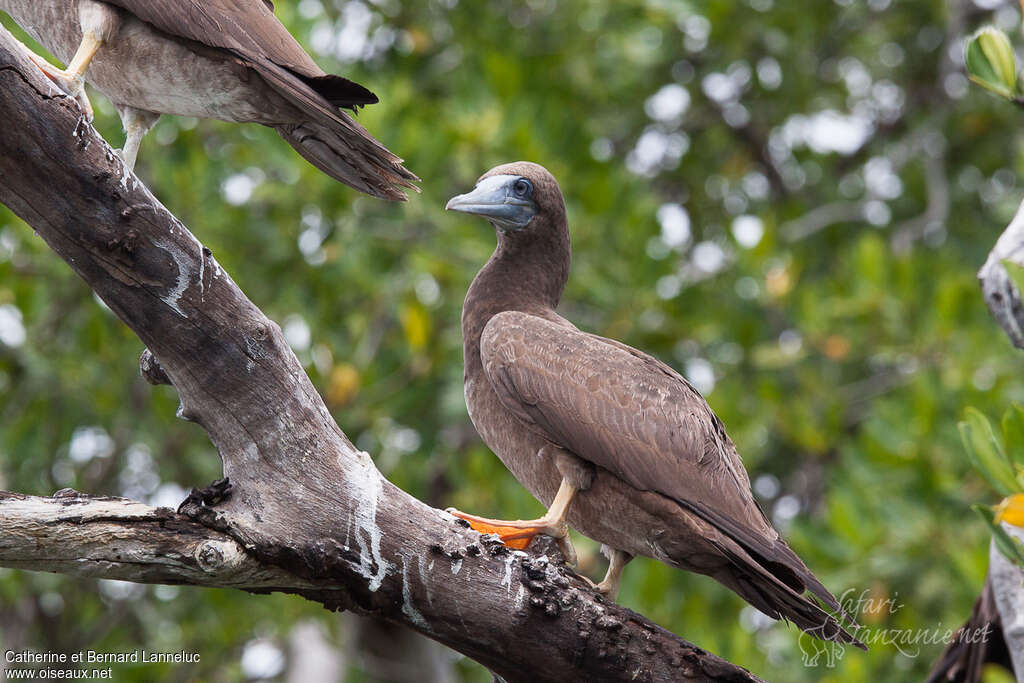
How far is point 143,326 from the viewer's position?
316cm

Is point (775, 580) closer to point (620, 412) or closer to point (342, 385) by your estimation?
point (620, 412)

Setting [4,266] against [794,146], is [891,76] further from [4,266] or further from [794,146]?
[4,266]

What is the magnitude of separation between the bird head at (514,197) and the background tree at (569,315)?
7.34 feet

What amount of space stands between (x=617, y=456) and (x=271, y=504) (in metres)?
1.15

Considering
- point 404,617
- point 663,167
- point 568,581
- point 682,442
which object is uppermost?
point 663,167

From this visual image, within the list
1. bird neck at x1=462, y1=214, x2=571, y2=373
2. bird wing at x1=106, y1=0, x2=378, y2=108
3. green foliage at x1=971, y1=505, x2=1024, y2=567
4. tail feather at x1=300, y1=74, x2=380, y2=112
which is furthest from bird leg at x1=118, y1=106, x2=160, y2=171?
green foliage at x1=971, y1=505, x2=1024, y2=567

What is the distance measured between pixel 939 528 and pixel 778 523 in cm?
226

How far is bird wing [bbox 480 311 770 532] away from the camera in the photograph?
12.5 feet

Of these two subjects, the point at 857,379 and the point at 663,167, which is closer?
the point at 857,379

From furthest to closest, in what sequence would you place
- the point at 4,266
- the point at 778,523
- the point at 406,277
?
1. the point at 778,523
2. the point at 406,277
3. the point at 4,266

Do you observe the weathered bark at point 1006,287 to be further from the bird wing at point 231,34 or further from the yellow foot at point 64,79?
the yellow foot at point 64,79

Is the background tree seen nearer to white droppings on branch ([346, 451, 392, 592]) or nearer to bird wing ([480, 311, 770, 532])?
bird wing ([480, 311, 770, 532])

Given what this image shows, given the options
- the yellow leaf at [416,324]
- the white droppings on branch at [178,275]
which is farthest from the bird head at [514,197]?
the yellow leaf at [416,324]

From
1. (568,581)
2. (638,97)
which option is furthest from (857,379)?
(568,581)
